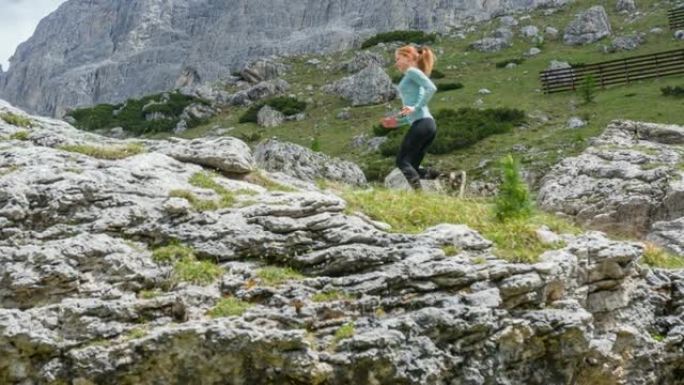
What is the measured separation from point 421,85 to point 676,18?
53846mm

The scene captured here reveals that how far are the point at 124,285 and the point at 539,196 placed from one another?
45.7ft

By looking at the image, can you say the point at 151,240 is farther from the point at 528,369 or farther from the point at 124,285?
the point at 528,369

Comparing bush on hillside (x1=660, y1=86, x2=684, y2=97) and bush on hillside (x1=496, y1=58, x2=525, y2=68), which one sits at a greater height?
bush on hillside (x1=496, y1=58, x2=525, y2=68)

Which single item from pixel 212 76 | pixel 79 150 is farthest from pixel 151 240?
pixel 212 76

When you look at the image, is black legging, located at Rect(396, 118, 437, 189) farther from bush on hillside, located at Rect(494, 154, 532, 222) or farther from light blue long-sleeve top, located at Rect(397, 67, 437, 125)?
bush on hillside, located at Rect(494, 154, 532, 222)

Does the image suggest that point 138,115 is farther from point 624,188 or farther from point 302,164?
point 624,188

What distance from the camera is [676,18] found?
58.8m

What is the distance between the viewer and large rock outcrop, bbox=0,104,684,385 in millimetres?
8039

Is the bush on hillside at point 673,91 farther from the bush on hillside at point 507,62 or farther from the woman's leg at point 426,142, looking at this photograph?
the woman's leg at point 426,142

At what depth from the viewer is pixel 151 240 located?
934 centimetres

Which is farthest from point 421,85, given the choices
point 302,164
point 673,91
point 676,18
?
point 676,18

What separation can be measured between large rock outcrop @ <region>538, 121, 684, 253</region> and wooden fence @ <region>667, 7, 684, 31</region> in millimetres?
40382

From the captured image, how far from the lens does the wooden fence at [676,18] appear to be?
57.7m

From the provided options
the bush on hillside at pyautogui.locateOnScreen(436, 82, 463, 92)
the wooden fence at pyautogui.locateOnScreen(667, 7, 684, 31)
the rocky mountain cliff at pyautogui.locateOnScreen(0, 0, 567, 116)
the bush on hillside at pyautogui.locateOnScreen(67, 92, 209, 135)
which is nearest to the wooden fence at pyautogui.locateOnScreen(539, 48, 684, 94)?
the bush on hillside at pyautogui.locateOnScreen(436, 82, 463, 92)
